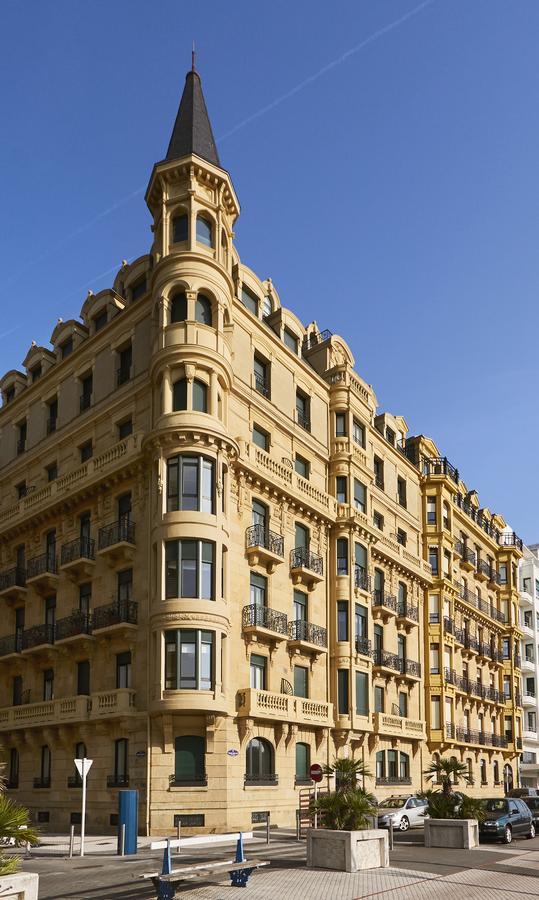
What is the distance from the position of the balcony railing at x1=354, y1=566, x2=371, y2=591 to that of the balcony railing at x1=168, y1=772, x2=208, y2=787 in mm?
14423

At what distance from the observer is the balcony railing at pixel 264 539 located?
3819 cm

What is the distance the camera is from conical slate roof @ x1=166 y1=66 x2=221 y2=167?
133ft

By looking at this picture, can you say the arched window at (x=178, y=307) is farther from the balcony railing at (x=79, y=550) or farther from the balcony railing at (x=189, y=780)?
the balcony railing at (x=189, y=780)

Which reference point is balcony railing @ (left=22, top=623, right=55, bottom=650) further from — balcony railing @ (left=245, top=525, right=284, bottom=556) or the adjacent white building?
the adjacent white building

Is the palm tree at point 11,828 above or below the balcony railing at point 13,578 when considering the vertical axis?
below

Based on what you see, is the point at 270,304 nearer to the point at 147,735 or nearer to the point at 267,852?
the point at 147,735

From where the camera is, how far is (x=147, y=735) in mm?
33281

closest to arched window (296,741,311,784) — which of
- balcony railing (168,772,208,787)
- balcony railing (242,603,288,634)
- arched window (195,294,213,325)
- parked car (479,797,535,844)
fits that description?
Answer: balcony railing (242,603,288,634)

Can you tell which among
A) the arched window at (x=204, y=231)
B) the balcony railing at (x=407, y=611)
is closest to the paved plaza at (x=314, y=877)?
the balcony railing at (x=407, y=611)

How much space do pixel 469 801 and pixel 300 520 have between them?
16.6 m

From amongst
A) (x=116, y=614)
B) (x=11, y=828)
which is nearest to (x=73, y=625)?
(x=116, y=614)

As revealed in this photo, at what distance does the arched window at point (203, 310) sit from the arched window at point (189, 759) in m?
16.3

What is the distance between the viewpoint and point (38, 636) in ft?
136

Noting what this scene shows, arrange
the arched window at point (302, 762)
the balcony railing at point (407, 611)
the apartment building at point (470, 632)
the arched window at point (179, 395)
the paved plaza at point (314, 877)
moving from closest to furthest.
A: 1. the paved plaza at point (314, 877)
2. the arched window at point (179, 395)
3. the arched window at point (302, 762)
4. the balcony railing at point (407, 611)
5. the apartment building at point (470, 632)
